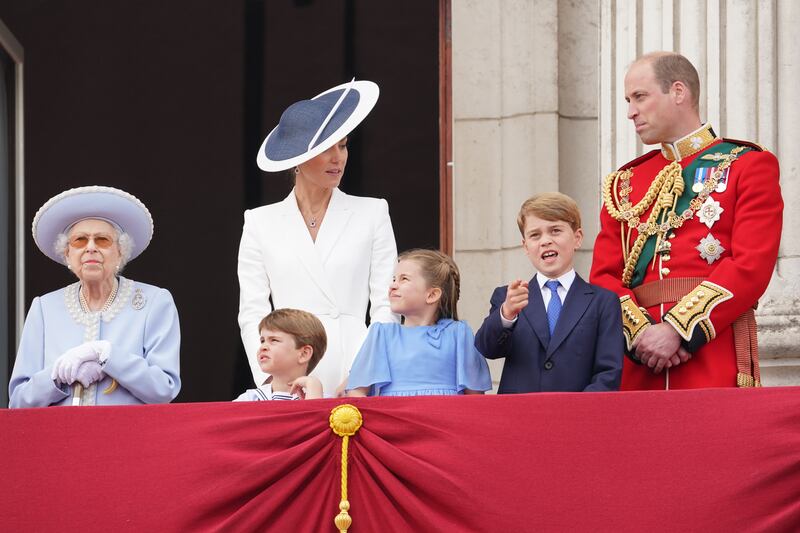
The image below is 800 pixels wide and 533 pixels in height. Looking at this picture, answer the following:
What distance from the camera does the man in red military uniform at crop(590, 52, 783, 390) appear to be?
203 inches

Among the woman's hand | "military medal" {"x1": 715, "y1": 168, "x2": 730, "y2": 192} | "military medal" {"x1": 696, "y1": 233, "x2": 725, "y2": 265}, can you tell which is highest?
"military medal" {"x1": 715, "y1": 168, "x2": 730, "y2": 192}

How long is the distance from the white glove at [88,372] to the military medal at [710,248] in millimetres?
1960

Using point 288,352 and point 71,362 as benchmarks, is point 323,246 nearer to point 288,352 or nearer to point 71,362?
point 288,352

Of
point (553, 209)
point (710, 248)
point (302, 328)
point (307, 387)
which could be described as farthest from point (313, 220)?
point (710, 248)

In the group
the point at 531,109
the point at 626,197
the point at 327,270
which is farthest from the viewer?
the point at 531,109

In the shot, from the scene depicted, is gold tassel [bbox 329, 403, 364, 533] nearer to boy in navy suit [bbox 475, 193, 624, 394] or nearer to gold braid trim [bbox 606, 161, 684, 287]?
boy in navy suit [bbox 475, 193, 624, 394]

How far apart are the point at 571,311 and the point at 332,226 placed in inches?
43.9

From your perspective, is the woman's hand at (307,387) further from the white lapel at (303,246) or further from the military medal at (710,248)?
the military medal at (710,248)

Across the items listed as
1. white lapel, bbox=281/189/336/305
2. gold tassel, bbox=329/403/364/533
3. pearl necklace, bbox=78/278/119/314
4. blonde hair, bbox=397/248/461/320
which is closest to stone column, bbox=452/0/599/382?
white lapel, bbox=281/189/336/305

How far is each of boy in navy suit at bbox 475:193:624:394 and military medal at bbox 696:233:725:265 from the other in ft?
1.22

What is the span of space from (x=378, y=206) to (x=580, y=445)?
5.24 ft

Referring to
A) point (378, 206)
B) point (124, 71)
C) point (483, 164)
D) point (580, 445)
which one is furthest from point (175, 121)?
point (580, 445)

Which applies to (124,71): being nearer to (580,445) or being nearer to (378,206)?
(378,206)

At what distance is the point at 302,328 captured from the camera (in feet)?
17.8
